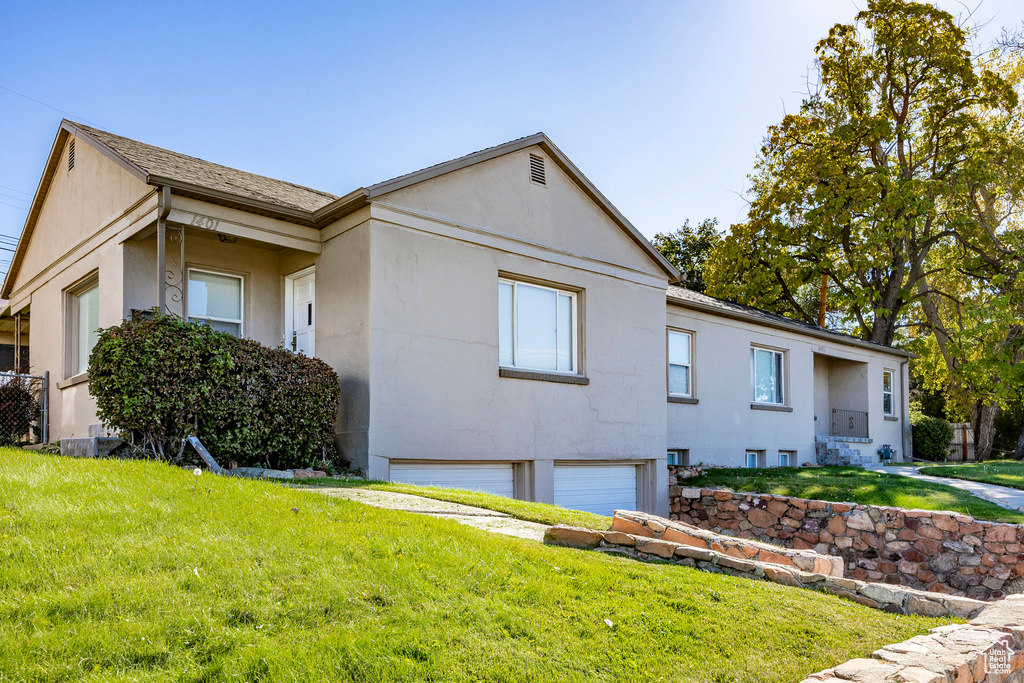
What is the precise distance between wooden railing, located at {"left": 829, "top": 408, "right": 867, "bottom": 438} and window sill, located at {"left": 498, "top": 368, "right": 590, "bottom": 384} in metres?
13.5

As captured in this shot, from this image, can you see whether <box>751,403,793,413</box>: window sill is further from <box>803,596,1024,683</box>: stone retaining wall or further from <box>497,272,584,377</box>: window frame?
<box>803,596,1024,683</box>: stone retaining wall

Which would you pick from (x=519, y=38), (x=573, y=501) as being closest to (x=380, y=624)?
(x=573, y=501)

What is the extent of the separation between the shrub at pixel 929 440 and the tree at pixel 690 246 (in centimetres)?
1128

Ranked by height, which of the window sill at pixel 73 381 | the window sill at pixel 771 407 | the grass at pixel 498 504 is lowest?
the grass at pixel 498 504

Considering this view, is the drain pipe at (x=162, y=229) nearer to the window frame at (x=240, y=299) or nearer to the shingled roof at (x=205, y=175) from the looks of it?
the shingled roof at (x=205, y=175)

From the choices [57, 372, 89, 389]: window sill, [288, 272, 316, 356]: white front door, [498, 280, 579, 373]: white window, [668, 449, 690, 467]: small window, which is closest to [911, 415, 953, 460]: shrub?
[668, 449, 690, 467]: small window

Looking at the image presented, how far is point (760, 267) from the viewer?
28938 mm

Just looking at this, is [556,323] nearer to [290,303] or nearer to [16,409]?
[290,303]

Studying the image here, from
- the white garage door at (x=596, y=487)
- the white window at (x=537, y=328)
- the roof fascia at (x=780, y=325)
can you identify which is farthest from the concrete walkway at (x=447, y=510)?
the roof fascia at (x=780, y=325)

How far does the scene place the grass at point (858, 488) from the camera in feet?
40.6

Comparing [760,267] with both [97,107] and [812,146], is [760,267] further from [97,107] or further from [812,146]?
[97,107]

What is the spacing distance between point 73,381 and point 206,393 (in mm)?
5159

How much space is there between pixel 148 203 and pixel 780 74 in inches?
980

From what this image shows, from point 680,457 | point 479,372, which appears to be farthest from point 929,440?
point 479,372
